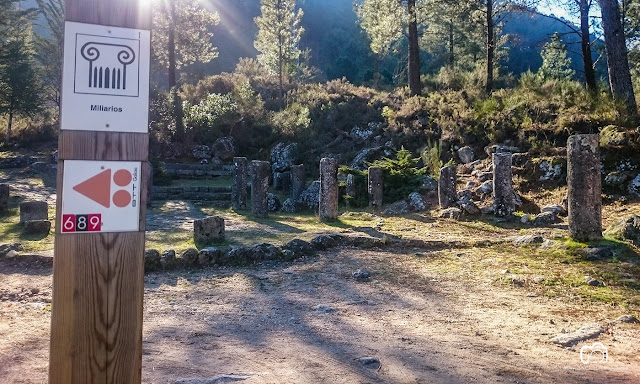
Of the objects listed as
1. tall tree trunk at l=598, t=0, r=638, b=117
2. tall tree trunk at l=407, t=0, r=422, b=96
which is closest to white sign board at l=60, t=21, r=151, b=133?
tall tree trunk at l=598, t=0, r=638, b=117

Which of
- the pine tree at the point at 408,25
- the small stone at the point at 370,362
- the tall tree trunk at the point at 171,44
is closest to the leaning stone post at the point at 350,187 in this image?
the pine tree at the point at 408,25

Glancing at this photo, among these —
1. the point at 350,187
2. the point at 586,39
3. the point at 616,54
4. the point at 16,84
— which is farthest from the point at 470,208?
the point at 16,84

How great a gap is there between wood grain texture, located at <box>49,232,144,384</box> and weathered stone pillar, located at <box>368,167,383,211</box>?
1131cm

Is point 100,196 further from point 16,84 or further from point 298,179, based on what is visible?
point 16,84

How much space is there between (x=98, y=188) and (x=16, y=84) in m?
26.4

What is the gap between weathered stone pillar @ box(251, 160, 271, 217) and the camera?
11.9m

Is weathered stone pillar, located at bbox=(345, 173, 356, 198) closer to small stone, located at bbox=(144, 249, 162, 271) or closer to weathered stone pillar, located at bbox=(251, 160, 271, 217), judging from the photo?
weathered stone pillar, located at bbox=(251, 160, 271, 217)

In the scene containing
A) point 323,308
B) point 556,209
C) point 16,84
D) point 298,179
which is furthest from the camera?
point 16,84

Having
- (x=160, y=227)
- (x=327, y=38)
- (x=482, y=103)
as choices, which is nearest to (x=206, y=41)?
(x=482, y=103)

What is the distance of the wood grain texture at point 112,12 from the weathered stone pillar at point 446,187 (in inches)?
414

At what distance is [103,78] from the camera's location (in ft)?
5.76

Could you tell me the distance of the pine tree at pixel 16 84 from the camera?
76.1 feet

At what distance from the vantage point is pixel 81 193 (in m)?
1.72

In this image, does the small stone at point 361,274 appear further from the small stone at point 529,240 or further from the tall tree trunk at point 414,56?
the tall tree trunk at point 414,56
